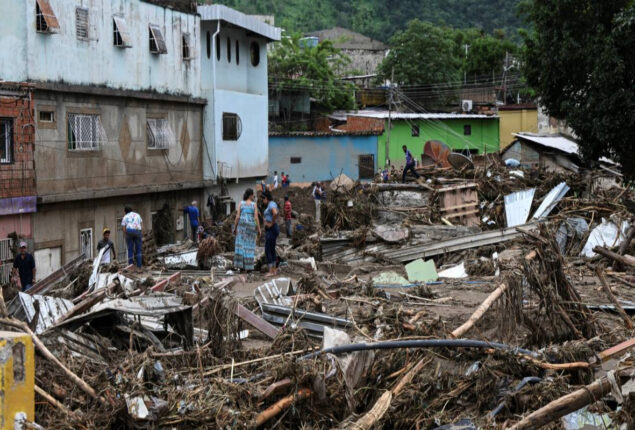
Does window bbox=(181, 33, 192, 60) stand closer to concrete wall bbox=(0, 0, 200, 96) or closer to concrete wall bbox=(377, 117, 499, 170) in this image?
concrete wall bbox=(0, 0, 200, 96)

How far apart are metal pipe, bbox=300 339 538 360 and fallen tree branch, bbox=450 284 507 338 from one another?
0.59m

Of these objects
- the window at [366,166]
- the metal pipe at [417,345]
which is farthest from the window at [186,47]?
the metal pipe at [417,345]

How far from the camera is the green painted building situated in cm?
4416

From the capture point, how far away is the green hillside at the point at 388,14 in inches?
3445

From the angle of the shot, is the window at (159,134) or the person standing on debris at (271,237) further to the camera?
the window at (159,134)

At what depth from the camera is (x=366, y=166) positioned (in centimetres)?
4334

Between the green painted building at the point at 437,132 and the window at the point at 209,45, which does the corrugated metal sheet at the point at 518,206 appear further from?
the green painted building at the point at 437,132

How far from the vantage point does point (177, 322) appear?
9.16 m

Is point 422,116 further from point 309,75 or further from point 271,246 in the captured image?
point 271,246

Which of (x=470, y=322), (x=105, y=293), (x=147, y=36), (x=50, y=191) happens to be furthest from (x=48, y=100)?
(x=470, y=322)

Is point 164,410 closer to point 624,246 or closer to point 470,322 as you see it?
point 470,322

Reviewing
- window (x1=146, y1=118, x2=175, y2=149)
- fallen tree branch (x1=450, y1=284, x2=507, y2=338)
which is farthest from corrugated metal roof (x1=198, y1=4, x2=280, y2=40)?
fallen tree branch (x1=450, y1=284, x2=507, y2=338)

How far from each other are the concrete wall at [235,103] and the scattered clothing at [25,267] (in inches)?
486

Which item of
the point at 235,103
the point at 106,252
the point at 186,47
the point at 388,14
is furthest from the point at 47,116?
the point at 388,14
